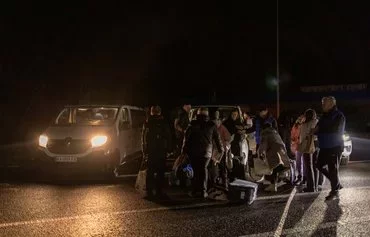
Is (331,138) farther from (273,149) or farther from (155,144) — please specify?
(155,144)

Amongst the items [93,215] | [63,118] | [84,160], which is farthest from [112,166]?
[93,215]

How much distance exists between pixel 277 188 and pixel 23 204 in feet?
15.9

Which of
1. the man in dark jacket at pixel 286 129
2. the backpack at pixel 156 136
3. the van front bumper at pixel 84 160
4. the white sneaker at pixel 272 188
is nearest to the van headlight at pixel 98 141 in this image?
the van front bumper at pixel 84 160

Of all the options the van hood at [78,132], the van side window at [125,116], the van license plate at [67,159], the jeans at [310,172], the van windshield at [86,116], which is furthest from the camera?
the van side window at [125,116]

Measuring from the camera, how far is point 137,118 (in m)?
14.2

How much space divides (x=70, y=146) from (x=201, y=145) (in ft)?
12.4

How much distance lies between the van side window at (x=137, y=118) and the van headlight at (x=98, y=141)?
1.64m

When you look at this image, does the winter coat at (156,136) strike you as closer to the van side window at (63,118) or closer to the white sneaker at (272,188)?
the white sneaker at (272,188)

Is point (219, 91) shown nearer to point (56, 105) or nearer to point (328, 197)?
point (56, 105)

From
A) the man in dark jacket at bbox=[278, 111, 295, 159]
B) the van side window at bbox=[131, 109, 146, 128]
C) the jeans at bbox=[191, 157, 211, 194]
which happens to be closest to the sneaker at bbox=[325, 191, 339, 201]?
the jeans at bbox=[191, 157, 211, 194]

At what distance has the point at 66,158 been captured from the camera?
11633mm

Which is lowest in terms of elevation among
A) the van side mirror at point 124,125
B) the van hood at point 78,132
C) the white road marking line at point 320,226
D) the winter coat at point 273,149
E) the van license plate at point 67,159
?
the white road marking line at point 320,226

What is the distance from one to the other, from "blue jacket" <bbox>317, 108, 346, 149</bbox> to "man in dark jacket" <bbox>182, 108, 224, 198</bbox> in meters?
1.81

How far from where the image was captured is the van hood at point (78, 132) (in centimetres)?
1171
